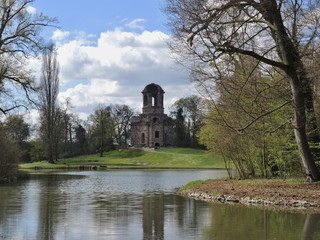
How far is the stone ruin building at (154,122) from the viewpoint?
10312cm

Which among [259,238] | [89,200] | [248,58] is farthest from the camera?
[248,58]

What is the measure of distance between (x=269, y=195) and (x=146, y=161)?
64.6 m

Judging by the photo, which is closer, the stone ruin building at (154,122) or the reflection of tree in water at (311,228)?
the reflection of tree in water at (311,228)

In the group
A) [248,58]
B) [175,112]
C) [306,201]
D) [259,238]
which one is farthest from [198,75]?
[175,112]

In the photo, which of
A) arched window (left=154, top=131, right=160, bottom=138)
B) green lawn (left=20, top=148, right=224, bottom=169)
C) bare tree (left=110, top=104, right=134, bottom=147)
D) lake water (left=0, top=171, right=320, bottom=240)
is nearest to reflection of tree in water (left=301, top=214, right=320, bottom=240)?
lake water (left=0, top=171, right=320, bottom=240)

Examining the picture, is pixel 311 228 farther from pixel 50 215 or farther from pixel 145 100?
pixel 145 100

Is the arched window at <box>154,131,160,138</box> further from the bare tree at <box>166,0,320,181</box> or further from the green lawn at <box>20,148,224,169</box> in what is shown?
the bare tree at <box>166,0,320,181</box>

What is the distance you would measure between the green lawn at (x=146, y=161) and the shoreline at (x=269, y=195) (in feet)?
149

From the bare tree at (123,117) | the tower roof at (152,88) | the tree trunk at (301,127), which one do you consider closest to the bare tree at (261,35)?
the tree trunk at (301,127)

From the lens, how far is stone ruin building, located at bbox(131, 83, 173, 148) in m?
103

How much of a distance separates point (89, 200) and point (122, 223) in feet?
24.6

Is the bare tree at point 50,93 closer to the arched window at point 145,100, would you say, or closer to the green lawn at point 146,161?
the green lawn at point 146,161

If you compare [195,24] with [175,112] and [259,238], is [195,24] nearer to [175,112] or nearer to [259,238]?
[259,238]

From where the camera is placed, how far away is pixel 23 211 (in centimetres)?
1594
